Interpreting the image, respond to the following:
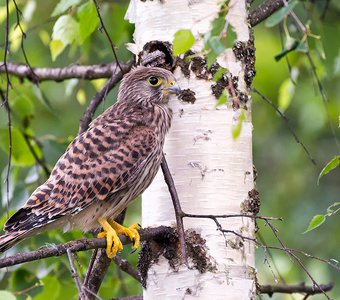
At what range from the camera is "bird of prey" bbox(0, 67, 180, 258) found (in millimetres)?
4512

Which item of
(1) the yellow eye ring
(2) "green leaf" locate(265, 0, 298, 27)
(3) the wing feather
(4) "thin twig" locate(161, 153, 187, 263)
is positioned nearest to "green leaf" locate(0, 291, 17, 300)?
(3) the wing feather

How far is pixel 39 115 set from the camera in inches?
397

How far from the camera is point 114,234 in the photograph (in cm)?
454

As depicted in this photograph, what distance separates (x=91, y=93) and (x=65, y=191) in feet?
14.3

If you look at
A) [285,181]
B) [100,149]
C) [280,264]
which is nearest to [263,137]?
[285,181]

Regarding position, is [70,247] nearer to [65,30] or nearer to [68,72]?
[65,30]

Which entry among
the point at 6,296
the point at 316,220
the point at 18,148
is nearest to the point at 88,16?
the point at 18,148

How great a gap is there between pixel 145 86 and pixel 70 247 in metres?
1.51

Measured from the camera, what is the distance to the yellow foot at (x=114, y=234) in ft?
14.4

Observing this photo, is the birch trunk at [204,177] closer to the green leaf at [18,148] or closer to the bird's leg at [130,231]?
the bird's leg at [130,231]

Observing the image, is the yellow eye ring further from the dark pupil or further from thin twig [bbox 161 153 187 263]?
thin twig [bbox 161 153 187 263]

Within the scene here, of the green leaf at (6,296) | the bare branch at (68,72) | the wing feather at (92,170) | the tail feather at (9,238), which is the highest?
the bare branch at (68,72)

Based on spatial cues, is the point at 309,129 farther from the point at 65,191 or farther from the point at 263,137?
the point at 65,191

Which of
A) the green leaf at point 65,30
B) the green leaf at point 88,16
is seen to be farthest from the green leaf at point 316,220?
the green leaf at point 65,30
